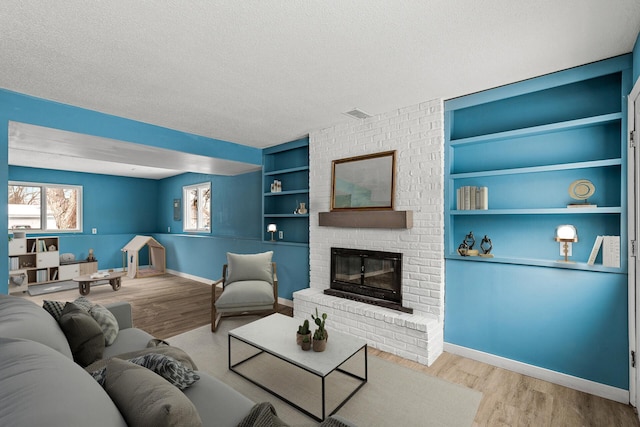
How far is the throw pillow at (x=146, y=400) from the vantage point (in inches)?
37.0

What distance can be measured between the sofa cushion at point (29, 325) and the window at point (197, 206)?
496cm

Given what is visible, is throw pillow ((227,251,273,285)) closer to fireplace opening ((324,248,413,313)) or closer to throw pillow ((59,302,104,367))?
fireplace opening ((324,248,413,313))

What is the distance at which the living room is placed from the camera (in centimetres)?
302

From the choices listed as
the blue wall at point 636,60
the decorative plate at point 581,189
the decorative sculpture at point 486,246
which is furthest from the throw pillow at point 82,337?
the blue wall at point 636,60

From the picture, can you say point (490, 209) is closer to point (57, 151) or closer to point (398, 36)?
point (398, 36)

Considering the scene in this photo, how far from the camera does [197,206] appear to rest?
707 centimetres

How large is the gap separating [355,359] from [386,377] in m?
0.39

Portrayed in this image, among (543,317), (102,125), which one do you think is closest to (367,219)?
(543,317)

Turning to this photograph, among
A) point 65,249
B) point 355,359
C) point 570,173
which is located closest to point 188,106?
point 355,359

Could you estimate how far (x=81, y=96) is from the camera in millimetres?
2861

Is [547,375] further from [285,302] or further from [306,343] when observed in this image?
[285,302]

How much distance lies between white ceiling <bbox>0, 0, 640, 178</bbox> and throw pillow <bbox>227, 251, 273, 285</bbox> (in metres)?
1.99

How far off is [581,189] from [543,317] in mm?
1115

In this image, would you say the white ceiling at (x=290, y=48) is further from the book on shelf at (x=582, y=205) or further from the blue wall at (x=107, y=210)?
the blue wall at (x=107, y=210)
